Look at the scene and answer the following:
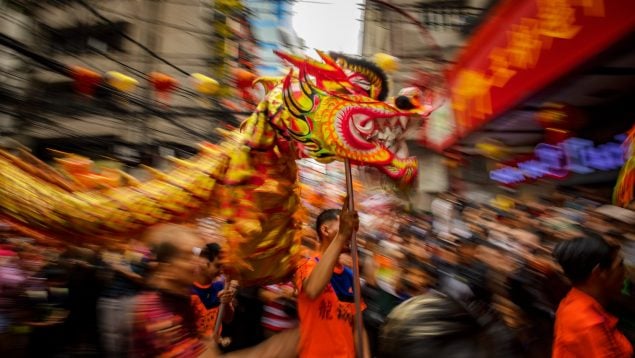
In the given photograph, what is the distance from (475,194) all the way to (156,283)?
721 cm

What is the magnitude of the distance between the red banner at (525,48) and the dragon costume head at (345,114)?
202cm

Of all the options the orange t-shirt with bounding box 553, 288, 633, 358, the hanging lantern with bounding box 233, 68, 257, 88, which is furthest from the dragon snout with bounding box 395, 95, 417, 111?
the hanging lantern with bounding box 233, 68, 257, 88

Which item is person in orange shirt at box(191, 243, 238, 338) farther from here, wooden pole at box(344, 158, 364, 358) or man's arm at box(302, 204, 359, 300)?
wooden pole at box(344, 158, 364, 358)

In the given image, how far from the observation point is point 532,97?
4738mm

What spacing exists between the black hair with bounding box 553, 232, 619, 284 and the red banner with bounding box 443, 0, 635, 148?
1796 mm

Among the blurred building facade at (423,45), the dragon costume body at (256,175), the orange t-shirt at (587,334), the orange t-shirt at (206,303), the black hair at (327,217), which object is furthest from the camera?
the blurred building facade at (423,45)

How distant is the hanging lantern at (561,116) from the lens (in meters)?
5.28

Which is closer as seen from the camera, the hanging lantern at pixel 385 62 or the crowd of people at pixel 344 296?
the crowd of people at pixel 344 296

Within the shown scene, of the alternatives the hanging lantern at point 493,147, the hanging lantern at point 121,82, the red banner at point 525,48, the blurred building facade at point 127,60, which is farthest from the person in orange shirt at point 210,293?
the hanging lantern at point 493,147

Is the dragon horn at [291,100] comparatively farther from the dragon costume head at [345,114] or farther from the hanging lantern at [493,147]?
the hanging lantern at [493,147]

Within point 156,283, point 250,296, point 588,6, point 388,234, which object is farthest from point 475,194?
point 156,283

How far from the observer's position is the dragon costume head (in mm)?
2127

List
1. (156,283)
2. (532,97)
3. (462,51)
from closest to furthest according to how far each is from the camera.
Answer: (156,283) < (532,97) < (462,51)

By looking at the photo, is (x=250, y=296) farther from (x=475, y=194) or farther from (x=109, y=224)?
(x=475, y=194)
